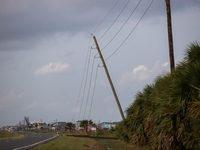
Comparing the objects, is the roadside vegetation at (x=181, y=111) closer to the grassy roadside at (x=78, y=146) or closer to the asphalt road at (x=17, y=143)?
the grassy roadside at (x=78, y=146)

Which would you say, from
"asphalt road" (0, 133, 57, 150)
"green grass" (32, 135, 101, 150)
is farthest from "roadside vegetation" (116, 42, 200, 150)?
"asphalt road" (0, 133, 57, 150)

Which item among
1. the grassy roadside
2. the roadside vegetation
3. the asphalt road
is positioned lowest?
the grassy roadside

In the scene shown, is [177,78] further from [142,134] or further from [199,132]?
[142,134]

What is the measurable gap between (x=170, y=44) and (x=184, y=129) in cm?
766

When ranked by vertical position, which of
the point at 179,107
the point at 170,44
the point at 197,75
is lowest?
the point at 179,107

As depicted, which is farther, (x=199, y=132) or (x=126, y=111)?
(x=126, y=111)

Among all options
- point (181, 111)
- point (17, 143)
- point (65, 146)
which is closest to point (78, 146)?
point (65, 146)

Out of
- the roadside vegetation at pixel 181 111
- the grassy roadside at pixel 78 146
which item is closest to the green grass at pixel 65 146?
the grassy roadside at pixel 78 146

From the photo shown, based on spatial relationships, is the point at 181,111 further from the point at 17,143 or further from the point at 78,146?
the point at 17,143

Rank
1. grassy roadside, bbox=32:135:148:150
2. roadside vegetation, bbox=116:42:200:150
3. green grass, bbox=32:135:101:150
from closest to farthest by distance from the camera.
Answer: roadside vegetation, bbox=116:42:200:150 → green grass, bbox=32:135:101:150 → grassy roadside, bbox=32:135:148:150

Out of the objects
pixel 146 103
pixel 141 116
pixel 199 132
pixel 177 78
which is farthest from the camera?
pixel 141 116

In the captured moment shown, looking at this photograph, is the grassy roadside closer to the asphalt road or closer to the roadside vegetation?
the asphalt road

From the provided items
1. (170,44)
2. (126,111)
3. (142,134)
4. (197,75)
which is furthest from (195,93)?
(126,111)

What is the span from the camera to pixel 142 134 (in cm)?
2038
